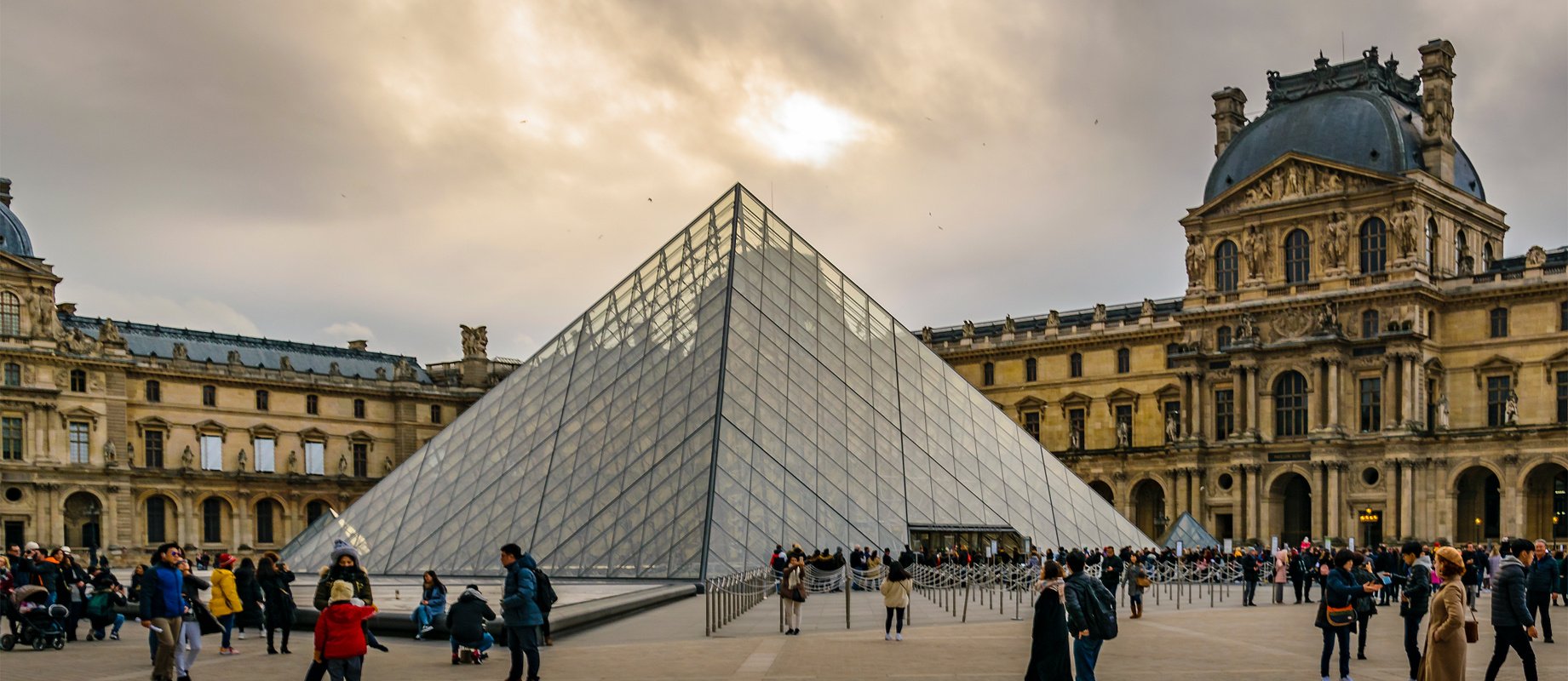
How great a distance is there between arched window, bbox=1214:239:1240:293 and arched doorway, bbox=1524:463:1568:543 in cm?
1179

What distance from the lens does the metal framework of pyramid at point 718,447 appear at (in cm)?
2941

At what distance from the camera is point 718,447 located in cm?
2975

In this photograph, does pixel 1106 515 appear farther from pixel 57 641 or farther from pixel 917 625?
pixel 57 641

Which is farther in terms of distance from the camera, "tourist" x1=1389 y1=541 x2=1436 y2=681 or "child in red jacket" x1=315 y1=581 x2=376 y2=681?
"tourist" x1=1389 y1=541 x2=1436 y2=681

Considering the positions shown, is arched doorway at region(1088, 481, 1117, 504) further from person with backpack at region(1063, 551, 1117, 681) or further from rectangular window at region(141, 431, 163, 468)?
person with backpack at region(1063, 551, 1117, 681)

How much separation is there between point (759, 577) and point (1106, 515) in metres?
13.5

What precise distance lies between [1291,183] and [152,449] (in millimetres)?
43417

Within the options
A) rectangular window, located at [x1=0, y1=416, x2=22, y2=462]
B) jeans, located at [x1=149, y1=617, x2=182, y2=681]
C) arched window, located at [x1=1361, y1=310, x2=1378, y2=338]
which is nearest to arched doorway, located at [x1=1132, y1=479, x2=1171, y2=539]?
arched window, located at [x1=1361, y1=310, x2=1378, y2=338]

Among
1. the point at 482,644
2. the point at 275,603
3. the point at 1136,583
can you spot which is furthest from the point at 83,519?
the point at 482,644

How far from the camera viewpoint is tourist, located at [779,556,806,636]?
18.8 m

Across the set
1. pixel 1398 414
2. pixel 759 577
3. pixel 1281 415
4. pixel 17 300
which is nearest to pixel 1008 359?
pixel 1281 415

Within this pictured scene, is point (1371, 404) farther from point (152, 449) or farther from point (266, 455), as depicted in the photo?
point (152, 449)

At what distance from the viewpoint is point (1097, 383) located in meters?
64.8

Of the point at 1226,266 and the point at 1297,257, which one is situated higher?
the point at 1297,257
